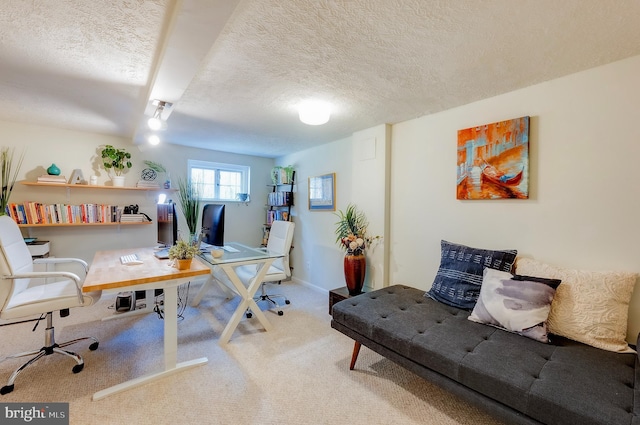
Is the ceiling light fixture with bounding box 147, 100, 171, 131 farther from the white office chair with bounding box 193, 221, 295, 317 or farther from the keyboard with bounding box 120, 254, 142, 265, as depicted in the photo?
the white office chair with bounding box 193, 221, 295, 317

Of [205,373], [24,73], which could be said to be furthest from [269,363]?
[24,73]

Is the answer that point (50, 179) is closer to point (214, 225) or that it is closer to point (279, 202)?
point (214, 225)

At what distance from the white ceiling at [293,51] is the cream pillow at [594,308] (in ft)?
4.43

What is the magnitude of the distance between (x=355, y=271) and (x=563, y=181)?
1.86m

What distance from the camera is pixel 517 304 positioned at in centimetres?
170

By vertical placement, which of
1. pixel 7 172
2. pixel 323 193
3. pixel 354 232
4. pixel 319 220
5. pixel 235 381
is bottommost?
pixel 235 381

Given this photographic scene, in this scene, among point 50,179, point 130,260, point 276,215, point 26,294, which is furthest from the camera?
point 276,215

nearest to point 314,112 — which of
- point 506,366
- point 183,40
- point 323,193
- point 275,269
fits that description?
point 183,40

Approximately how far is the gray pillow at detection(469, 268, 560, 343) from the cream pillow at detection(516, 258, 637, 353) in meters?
Answer: 0.10

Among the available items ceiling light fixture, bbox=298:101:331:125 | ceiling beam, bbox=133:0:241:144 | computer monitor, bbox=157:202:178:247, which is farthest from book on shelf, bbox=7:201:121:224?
ceiling light fixture, bbox=298:101:331:125

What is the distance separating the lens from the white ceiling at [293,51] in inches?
49.7

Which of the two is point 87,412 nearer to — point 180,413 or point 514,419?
point 180,413

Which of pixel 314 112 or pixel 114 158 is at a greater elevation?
pixel 314 112

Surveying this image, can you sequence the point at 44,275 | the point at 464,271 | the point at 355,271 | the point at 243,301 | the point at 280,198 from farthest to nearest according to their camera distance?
the point at 280,198 < the point at 355,271 < the point at 243,301 < the point at 464,271 < the point at 44,275
